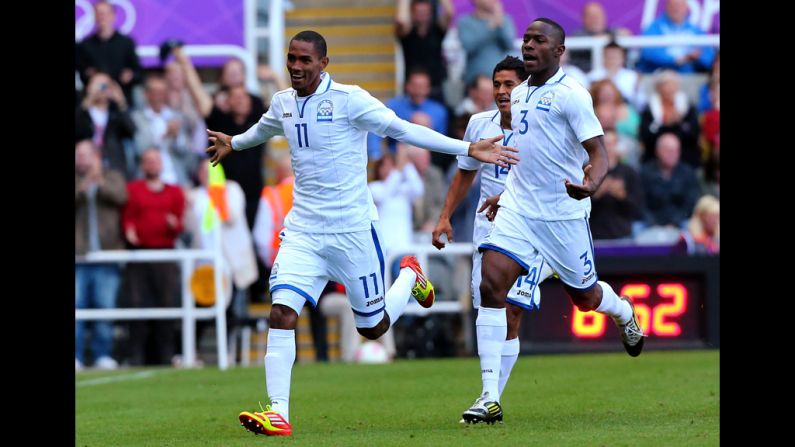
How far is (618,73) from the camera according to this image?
20.9m

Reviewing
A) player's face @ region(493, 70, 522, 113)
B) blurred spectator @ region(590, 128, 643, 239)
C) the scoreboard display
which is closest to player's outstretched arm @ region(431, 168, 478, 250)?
player's face @ region(493, 70, 522, 113)

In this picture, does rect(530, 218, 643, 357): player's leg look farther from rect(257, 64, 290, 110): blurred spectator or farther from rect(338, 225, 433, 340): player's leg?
rect(257, 64, 290, 110): blurred spectator

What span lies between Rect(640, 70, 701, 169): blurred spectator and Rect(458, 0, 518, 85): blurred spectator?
199 cm

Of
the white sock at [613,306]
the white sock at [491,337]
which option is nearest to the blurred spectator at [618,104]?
the white sock at [613,306]

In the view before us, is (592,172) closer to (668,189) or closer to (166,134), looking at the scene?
(668,189)

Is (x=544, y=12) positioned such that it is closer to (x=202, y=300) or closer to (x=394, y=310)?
Result: (x=202, y=300)

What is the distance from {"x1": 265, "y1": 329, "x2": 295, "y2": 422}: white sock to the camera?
33.4ft

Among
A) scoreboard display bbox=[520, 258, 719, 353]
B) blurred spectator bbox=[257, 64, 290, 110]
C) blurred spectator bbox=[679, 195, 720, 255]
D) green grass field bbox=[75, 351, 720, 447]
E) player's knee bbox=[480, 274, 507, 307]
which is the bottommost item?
green grass field bbox=[75, 351, 720, 447]

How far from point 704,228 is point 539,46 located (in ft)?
30.0

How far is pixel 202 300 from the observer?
19344 millimetres

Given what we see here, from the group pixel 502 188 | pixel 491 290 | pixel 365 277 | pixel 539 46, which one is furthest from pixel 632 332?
pixel 539 46

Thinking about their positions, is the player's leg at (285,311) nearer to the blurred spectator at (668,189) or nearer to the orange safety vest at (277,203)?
the orange safety vest at (277,203)

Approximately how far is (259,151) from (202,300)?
2.18m

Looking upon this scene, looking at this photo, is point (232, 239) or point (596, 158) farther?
point (232, 239)
